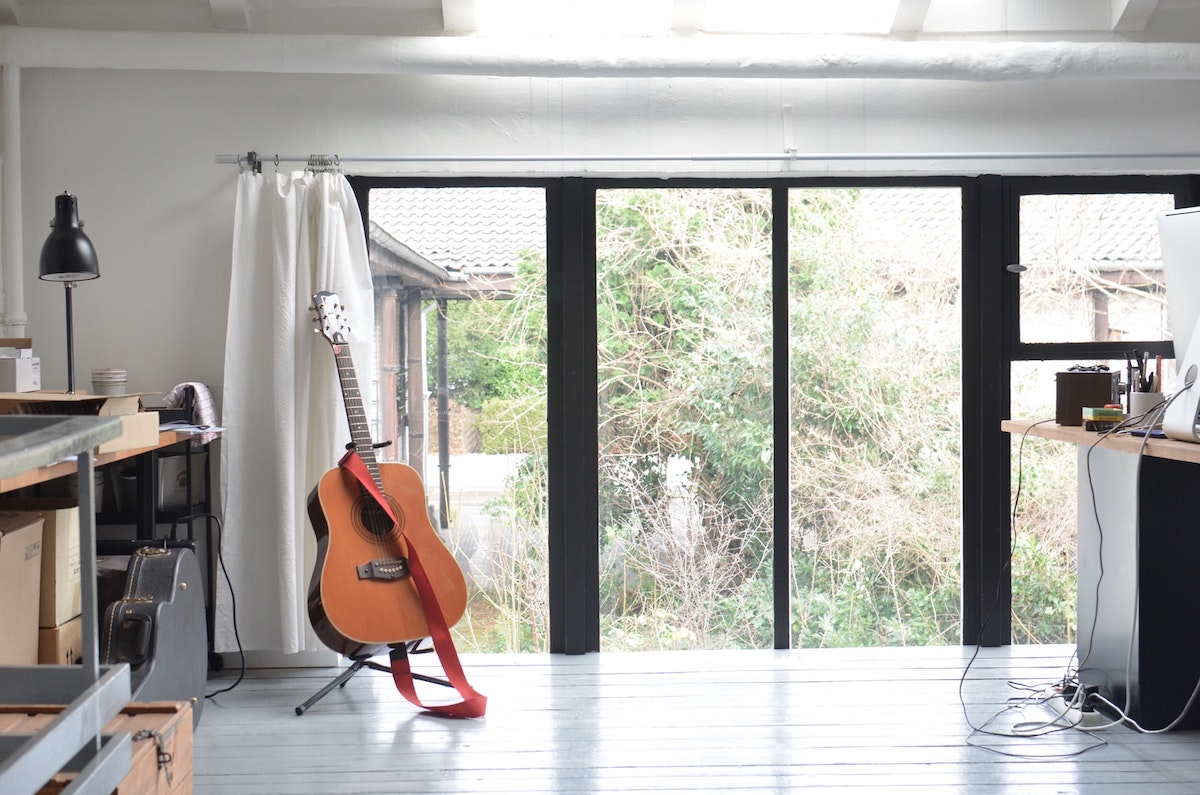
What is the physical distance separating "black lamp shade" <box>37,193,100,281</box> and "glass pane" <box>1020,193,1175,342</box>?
322 centimetres

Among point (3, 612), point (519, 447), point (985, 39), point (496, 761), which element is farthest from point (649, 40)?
point (3, 612)

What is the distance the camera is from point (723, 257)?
11.3 ft

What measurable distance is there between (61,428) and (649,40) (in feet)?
8.66

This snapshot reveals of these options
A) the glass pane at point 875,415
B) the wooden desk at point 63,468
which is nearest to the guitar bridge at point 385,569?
the wooden desk at point 63,468

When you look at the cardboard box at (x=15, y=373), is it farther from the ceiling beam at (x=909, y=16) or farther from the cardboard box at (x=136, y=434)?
the ceiling beam at (x=909, y=16)

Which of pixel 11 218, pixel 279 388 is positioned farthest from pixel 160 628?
pixel 11 218

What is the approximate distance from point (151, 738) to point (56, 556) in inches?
40.4

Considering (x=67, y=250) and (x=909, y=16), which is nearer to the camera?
(x=67, y=250)

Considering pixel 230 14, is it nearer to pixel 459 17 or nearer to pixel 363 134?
pixel 363 134

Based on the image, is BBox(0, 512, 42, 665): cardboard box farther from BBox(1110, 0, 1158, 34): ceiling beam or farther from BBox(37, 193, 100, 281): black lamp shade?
BBox(1110, 0, 1158, 34): ceiling beam

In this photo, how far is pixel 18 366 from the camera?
9.16ft

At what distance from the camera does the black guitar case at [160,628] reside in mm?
2297

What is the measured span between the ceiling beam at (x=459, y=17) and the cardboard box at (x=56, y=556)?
196cm

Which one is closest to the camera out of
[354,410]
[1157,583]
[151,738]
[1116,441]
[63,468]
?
[151,738]
